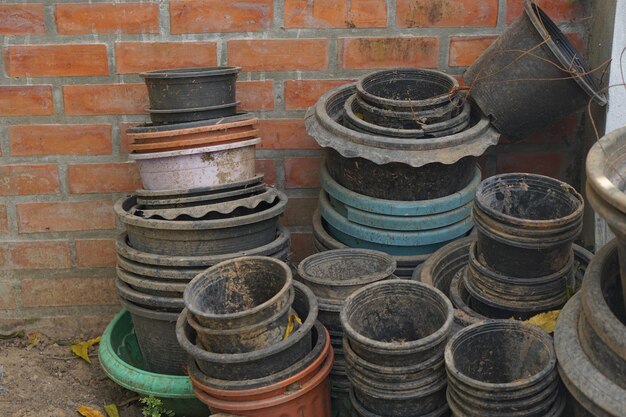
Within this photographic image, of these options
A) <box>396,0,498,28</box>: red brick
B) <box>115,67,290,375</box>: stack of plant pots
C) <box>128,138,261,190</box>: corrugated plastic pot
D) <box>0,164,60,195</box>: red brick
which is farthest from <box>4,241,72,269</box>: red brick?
<box>396,0,498,28</box>: red brick

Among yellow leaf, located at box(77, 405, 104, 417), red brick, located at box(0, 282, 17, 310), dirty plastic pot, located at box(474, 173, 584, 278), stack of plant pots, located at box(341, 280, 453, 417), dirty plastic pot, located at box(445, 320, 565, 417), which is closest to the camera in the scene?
dirty plastic pot, located at box(445, 320, 565, 417)

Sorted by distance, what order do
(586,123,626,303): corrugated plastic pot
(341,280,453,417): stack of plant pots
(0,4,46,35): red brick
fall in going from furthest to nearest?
(0,4,46,35): red brick
(341,280,453,417): stack of plant pots
(586,123,626,303): corrugated plastic pot

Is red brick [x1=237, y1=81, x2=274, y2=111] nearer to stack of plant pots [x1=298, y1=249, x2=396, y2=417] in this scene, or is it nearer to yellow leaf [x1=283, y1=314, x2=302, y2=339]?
stack of plant pots [x1=298, y1=249, x2=396, y2=417]

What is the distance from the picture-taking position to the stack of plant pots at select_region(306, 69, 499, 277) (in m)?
2.46

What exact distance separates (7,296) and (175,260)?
1131 millimetres

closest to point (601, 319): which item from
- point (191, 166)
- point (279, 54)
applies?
point (191, 166)

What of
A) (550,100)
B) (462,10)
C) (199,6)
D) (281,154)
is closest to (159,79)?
(199,6)

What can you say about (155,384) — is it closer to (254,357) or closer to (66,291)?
(254,357)

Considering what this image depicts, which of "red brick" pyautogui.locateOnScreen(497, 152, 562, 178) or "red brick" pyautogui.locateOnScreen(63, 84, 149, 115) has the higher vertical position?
"red brick" pyautogui.locateOnScreen(63, 84, 149, 115)

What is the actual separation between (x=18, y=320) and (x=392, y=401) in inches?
74.6

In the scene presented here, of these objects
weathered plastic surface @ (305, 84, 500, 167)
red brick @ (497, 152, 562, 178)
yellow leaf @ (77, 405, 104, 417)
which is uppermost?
weathered plastic surface @ (305, 84, 500, 167)

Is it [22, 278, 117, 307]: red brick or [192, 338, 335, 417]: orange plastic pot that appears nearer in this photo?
[192, 338, 335, 417]: orange plastic pot

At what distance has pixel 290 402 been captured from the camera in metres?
2.14

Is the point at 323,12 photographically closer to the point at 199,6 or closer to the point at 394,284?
the point at 199,6
